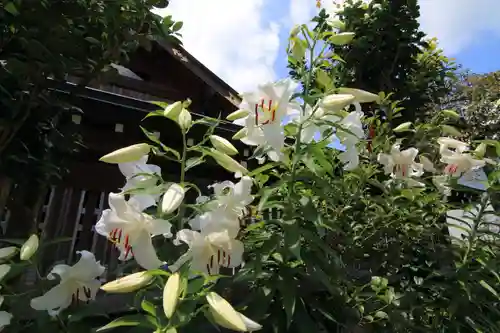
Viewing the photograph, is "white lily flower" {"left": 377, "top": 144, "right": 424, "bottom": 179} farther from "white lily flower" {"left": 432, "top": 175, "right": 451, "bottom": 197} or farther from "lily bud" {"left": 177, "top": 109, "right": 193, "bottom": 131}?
"lily bud" {"left": 177, "top": 109, "right": 193, "bottom": 131}

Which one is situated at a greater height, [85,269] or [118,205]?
[118,205]

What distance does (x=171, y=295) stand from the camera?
100cm

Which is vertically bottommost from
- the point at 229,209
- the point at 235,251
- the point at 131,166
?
the point at 235,251

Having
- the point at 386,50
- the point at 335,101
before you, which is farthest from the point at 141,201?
the point at 386,50

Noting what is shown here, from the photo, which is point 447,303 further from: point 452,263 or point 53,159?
point 53,159

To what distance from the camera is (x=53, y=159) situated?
2436mm

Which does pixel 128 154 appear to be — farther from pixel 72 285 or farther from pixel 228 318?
pixel 228 318

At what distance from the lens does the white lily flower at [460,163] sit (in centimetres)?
183

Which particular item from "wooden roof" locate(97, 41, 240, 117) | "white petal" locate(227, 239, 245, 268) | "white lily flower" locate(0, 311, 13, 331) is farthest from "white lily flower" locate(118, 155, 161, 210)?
"wooden roof" locate(97, 41, 240, 117)

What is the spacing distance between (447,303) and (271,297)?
717mm

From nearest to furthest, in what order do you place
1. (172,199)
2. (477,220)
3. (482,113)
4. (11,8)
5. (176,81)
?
(172,199) → (477,220) → (11,8) → (482,113) → (176,81)

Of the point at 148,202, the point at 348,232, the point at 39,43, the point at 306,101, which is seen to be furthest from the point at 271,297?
the point at 39,43

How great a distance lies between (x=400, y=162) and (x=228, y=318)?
116cm

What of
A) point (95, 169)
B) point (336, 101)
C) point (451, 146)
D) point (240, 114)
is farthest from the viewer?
point (95, 169)
